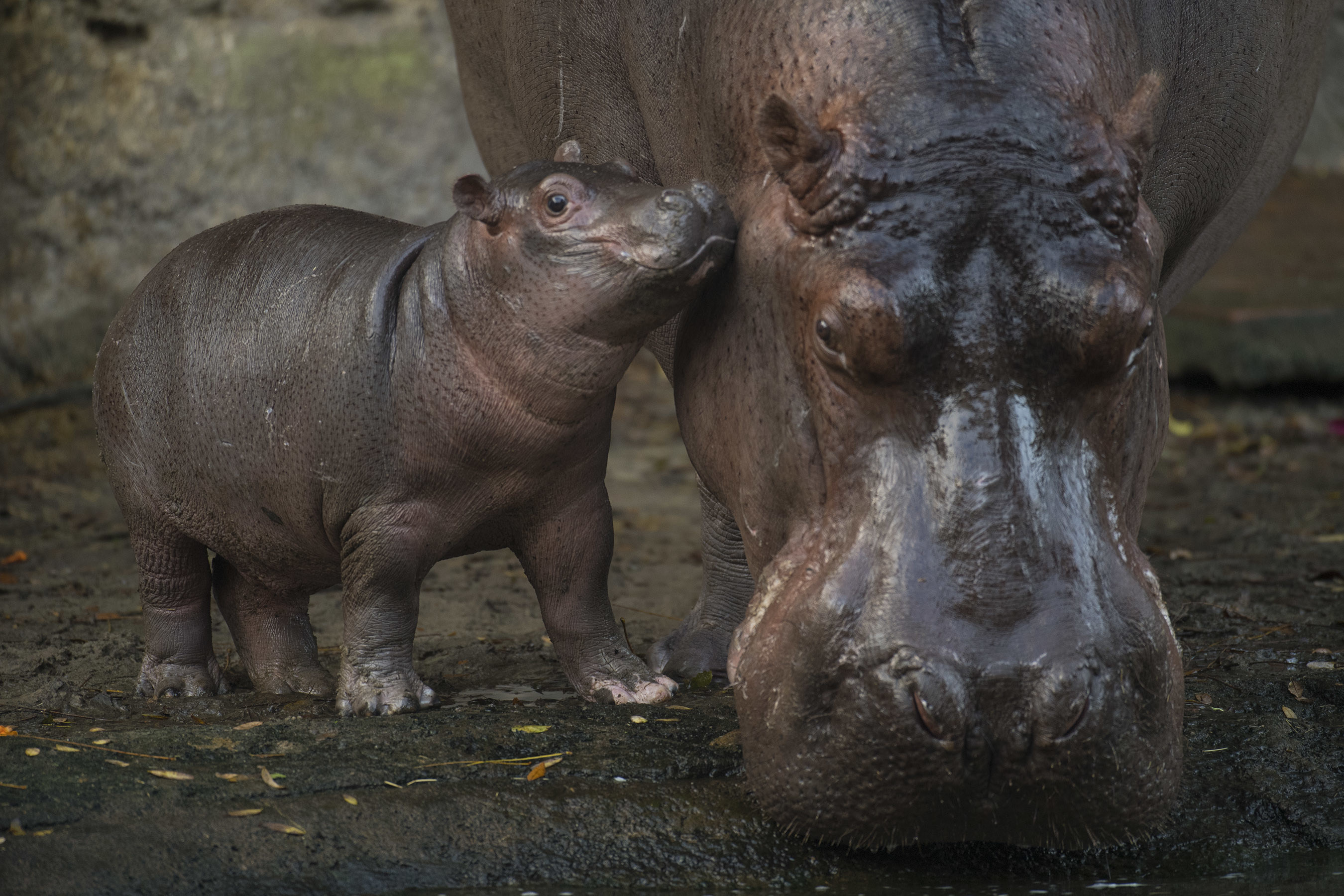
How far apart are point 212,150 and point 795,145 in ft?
23.7

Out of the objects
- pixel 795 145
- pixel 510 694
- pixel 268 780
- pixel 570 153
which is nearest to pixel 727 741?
pixel 510 694

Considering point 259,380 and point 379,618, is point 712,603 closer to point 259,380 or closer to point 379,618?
point 379,618

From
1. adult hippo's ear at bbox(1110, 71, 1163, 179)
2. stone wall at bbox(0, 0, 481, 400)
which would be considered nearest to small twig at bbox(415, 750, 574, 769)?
adult hippo's ear at bbox(1110, 71, 1163, 179)

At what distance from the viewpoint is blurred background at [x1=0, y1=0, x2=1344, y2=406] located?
912 centimetres

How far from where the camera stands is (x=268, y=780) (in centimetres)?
316

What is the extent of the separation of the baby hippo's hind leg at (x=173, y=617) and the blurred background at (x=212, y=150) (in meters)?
5.22

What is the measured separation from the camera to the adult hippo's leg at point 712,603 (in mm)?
4441

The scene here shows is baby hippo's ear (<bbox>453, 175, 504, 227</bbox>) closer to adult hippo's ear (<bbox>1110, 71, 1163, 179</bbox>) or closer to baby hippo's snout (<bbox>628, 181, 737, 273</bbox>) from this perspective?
baby hippo's snout (<bbox>628, 181, 737, 273</bbox>)

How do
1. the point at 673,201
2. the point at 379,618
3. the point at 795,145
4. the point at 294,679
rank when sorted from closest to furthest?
the point at 795,145, the point at 673,201, the point at 379,618, the point at 294,679

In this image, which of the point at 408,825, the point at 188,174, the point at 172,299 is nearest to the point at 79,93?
the point at 188,174

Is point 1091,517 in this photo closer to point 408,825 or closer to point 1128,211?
point 1128,211

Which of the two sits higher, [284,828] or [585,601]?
[585,601]

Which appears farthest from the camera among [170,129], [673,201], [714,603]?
[170,129]

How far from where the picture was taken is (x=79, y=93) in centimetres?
914
